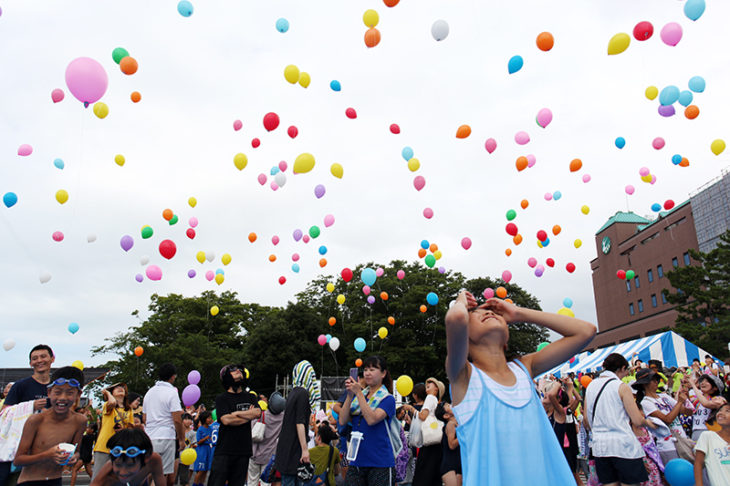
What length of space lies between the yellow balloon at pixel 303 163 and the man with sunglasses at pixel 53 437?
18.4ft

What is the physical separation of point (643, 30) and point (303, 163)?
5492 mm

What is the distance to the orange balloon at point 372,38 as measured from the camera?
26.5 feet

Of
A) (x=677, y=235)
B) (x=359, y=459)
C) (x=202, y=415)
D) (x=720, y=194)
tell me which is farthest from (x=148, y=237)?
(x=677, y=235)

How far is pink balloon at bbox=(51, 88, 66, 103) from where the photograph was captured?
27.9 feet

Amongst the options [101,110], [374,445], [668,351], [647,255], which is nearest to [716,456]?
[374,445]

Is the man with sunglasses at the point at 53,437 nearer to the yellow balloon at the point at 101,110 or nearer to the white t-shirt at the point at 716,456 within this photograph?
the white t-shirt at the point at 716,456

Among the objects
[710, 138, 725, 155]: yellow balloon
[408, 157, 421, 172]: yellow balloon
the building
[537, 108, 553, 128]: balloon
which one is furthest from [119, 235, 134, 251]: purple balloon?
the building

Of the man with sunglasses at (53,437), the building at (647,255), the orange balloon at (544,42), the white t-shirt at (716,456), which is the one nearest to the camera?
the man with sunglasses at (53,437)

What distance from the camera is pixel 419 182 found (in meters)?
11.8

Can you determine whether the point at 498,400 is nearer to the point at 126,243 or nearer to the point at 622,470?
the point at 622,470

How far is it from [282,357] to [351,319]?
15.7ft

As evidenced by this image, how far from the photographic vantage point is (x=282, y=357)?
29.7m

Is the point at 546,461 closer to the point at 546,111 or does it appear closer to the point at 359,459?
the point at 359,459

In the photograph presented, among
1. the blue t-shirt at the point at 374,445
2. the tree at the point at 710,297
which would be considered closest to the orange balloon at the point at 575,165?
the blue t-shirt at the point at 374,445
